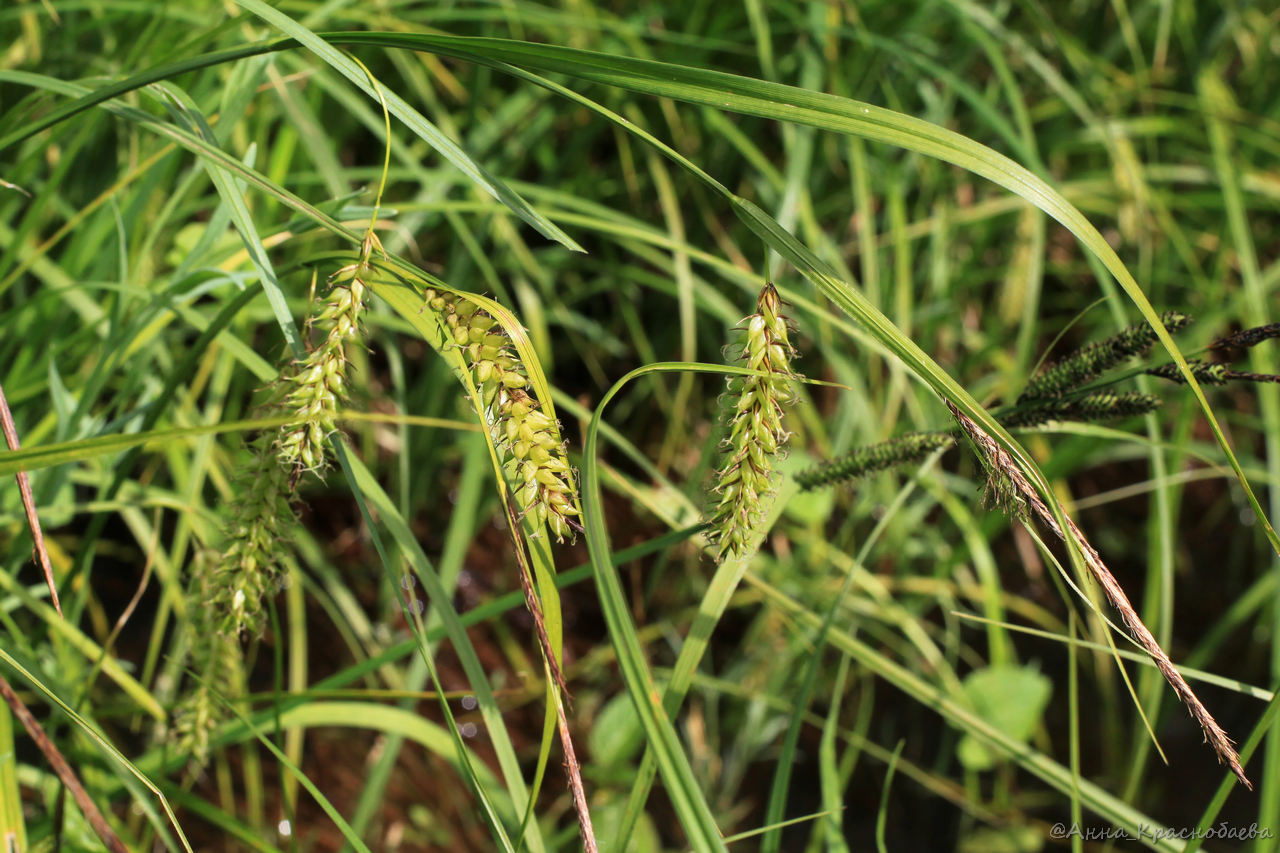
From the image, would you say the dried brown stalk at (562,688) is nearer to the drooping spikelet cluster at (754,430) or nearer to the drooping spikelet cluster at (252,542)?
the drooping spikelet cluster at (754,430)

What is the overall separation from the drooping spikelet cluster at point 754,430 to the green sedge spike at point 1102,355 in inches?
13.6

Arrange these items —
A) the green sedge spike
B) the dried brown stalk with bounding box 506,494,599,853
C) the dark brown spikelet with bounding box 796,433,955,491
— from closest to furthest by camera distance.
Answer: the dried brown stalk with bounding box 506,494,599,853 < the green sedge spike < the dark brown spikelet with bounding box 796,433,955,491

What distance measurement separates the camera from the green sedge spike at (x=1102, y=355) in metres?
0.84

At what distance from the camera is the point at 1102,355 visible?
856 mm

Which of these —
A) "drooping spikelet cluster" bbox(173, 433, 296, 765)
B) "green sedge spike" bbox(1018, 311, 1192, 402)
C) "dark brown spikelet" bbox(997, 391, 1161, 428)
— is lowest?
"drooping spikelet cluster" bbox(173, 433, 296, 765)

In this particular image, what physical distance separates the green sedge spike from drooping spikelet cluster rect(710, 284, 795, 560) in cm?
35

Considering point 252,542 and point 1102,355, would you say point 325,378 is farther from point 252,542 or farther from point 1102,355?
point 1102,355

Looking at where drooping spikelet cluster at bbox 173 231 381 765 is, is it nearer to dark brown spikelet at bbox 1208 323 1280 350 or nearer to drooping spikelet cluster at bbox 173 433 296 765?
drooping spikelet cluster at bbox 173 433 296 765

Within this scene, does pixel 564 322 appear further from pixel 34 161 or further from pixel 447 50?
pixel 447 50

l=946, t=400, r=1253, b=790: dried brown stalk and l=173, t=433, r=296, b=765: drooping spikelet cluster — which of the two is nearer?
l=946, t=400, r=1253, b=790: dried brown stalk

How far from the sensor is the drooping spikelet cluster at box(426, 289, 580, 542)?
69 centimetres

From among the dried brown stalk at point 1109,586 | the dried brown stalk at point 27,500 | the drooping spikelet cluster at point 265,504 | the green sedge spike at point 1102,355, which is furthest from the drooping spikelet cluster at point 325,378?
the green sedge spike at point 1102,355

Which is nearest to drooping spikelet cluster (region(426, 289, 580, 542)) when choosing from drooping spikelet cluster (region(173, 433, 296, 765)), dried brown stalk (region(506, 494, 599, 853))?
dried brown stalk (region(506, 494, 599, 853))

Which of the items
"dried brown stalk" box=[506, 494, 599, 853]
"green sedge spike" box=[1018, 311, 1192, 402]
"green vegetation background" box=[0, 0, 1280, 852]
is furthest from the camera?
"green vegetation background" box=[0, 0, 1280, 852]
